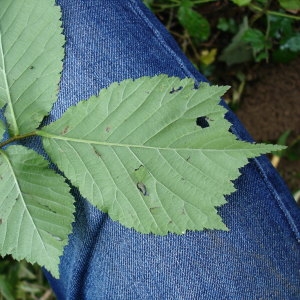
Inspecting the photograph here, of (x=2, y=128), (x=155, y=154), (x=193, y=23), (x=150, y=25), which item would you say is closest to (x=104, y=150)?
(x=155, y=154)

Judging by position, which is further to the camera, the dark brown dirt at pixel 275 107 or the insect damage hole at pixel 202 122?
the dark brown dirt at pixel 275 107

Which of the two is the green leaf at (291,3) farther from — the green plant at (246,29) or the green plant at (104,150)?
the green plant at (104,150)

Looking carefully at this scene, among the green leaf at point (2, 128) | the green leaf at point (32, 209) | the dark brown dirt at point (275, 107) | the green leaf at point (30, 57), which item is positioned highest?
the green leaf at point (30, 57)

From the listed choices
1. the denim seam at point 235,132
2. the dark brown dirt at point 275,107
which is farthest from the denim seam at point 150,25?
the dark brown dirt at point 275,107

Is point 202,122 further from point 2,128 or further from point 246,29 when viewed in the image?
point 246,29

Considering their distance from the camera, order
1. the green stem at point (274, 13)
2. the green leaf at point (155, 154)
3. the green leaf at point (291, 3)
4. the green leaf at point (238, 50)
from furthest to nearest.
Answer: the green leaf at point (238, 50), the green stem at point (274, 13), the green leaf at point (291, 3), the green leaf at point (155, 154)

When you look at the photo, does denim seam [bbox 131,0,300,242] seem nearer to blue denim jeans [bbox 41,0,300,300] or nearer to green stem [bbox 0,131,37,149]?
blue denim jeans [bbox 41,0,300,300]

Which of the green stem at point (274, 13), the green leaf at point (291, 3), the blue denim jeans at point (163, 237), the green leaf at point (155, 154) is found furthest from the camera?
the green stem at point (274, 13)
